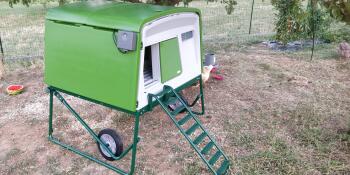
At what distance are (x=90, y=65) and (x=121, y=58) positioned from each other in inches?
17.4

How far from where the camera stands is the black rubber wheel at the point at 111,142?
151 inches

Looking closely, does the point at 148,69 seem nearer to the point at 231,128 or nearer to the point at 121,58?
the point at 121,58

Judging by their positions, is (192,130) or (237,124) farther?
(237,124)

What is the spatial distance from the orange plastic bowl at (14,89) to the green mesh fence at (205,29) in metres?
1.68

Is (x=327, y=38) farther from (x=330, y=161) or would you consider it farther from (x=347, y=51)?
(x=330, y=161)

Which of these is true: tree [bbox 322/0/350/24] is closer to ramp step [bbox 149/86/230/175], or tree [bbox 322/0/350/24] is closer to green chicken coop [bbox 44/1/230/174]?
green chicken coop [bbox 44/1/230/174]

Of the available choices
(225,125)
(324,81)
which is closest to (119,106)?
(225,125)

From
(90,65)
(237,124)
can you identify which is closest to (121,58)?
(90,65)

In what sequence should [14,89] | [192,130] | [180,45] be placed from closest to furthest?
[192,130], [180,45], [14,89]

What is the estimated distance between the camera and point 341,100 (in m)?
5.52

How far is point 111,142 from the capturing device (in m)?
3.93

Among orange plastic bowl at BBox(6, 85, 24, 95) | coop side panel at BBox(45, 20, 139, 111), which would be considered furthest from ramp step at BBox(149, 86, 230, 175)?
orange plastic bowl at BBox(6, 85, 24, 95)

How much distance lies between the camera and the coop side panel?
3223 millimetres

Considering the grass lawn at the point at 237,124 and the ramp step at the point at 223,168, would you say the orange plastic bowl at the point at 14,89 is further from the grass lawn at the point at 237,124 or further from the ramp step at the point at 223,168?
the ramp step at the point at 223,168
